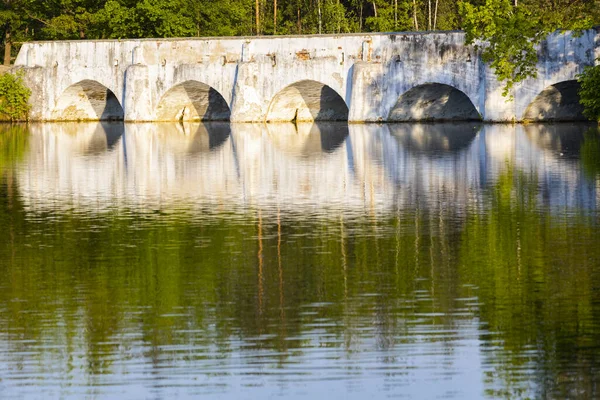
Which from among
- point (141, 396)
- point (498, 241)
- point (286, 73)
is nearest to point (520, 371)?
point (141, 396)

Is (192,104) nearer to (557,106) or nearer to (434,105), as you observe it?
(434,105)

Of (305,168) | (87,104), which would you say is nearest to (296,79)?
(87,104)

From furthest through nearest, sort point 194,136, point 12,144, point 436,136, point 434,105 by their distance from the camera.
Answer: point 434,105 → point 194,136 → point 436,136 → point 12,144

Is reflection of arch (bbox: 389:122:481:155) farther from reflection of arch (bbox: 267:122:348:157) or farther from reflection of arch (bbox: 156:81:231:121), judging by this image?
reflection of arch (bbox: 156:81:231:121)

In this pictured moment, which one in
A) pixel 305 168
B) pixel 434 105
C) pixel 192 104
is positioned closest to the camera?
pixel 305 168

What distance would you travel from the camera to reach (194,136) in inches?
1469

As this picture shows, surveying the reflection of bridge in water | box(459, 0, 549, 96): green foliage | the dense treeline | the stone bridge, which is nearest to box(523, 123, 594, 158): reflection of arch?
the reflection of bridge in water

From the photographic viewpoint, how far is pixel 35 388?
848 centimetres

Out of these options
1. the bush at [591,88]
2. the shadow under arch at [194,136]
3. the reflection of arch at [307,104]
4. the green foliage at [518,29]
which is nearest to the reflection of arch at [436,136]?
the green foliage at [518,29]

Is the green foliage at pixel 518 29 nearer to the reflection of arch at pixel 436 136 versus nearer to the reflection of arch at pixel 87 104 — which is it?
the reflection of arch at pixel 436 136

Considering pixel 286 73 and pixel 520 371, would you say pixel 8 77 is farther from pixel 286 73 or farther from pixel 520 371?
pixel 520 371

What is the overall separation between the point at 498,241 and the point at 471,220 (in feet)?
Result: 5.77

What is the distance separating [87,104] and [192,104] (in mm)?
4753

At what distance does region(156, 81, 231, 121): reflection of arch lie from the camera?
46.7m
